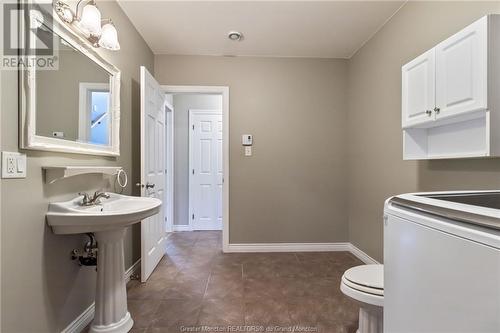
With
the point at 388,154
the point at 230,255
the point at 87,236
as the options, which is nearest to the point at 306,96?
the point at 388,154

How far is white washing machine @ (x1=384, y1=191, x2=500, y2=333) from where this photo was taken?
601 millimetres

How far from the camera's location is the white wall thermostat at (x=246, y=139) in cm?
302

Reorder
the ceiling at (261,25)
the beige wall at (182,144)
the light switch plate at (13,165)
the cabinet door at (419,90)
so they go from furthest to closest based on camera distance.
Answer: the beige wall at (182,144), the ceiling at (261,25), the cabinet door at (419,90), the light switch plate at (13,165)

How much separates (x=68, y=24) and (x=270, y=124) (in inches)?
84.1

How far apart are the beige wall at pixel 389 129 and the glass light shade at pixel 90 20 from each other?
2.26 metres

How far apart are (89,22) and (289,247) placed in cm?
289

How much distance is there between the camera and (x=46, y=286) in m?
A: 1.30

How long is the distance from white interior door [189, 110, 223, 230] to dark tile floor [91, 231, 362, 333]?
1078 mm

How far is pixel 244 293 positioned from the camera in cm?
208

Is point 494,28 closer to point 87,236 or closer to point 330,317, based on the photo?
point 330,317

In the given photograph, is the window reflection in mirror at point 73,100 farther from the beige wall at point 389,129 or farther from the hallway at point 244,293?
the beige wall at point 389,129

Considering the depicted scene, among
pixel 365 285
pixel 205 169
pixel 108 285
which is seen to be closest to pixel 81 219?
pixel 108 285

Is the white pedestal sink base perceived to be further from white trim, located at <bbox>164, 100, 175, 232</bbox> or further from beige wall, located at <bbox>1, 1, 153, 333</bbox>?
white trim, located at <bbox>164, 100, 175, 232</bbox>

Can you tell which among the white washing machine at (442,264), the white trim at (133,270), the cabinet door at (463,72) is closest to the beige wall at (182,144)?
the white trim at (133,270)
